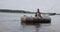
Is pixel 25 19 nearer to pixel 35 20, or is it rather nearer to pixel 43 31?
pixel 35 20

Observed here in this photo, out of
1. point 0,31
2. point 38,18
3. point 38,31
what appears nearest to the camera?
point 0,31

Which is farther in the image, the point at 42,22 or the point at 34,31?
the point at 42,22

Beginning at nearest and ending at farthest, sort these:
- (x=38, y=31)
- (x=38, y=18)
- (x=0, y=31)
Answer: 1. (x=0, y=31)
2. (x=38, y=31)
3. (x=38, y=18)

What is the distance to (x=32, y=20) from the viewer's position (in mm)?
19984

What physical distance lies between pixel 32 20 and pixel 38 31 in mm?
6248

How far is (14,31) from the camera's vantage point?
520 inches

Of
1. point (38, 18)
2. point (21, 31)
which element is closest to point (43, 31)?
point (21, 31)

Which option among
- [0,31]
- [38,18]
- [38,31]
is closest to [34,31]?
[38,31]

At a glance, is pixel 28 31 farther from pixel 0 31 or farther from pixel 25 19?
pixel 25 19

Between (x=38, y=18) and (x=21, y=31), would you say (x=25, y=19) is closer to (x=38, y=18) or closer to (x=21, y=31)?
(x=38, y=18)

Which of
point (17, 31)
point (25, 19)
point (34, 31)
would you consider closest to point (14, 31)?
point (17, 31)

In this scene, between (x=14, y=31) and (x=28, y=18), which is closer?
(x=14, y=31)

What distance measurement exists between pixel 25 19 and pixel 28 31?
643 centimetres

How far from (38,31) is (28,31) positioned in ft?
2.27
